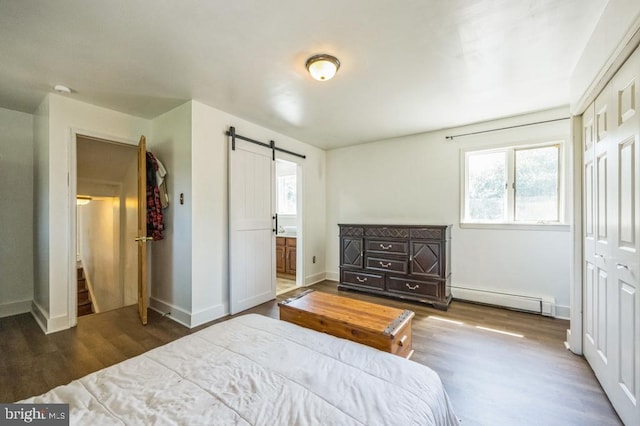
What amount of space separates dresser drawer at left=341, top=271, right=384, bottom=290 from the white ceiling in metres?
2.32

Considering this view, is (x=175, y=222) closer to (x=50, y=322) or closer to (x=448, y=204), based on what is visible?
(x=50, y=322)

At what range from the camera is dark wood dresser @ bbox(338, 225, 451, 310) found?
11.4 ft

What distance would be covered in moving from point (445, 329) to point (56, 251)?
164 inches

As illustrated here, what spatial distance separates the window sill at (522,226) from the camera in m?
3.15

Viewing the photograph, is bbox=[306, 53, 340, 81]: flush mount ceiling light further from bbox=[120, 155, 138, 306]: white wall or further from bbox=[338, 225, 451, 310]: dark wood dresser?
bbox=[120, 155, 138, 306]: white wall

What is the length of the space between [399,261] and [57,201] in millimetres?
4078

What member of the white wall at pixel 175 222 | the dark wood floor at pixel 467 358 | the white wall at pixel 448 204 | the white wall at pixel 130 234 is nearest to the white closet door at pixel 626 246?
the dark wood floor at pixel 467 358

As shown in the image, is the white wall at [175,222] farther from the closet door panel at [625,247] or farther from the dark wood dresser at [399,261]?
the closet door panel at [625,247]

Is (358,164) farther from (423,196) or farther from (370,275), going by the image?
(370,275)

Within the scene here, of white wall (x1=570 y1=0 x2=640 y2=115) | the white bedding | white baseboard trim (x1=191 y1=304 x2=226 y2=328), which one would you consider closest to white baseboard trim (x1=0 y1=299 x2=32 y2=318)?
white baseboard trim (x1=191 y1=304 x2=226 y2=328)

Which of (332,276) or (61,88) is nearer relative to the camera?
(61,88)

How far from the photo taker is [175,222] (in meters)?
3.11

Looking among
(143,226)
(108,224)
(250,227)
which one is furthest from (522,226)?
(108,224)

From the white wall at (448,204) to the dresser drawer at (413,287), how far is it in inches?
21.3
